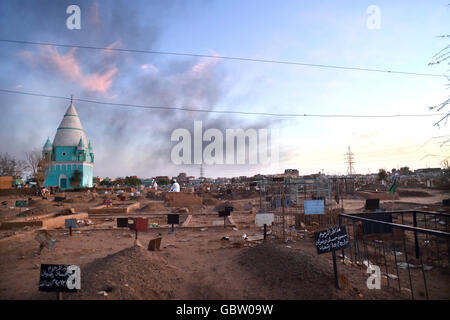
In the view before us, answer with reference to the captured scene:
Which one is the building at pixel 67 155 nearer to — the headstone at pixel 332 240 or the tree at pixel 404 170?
the headstone at pixel 332 240

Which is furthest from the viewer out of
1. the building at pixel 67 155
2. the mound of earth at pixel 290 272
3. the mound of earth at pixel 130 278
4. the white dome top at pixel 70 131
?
the white dome top at pixel 70 131

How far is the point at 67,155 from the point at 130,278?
2368 inches

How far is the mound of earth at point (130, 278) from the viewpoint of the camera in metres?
4.67

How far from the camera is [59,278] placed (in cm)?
390

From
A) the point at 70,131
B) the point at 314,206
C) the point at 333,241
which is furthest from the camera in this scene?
the point at 70,131

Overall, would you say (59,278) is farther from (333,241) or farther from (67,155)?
(67,155)

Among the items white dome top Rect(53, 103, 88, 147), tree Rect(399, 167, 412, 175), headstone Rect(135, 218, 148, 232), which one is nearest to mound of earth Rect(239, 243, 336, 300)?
headstone Rect(135, 218, 148, 232)

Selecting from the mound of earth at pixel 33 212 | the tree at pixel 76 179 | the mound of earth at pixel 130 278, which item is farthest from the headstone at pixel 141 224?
the tree at pixel 76 179

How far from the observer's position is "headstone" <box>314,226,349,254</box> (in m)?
4.73

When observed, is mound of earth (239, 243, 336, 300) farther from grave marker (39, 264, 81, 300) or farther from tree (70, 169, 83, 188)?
tree (70, 169, 83, 188)

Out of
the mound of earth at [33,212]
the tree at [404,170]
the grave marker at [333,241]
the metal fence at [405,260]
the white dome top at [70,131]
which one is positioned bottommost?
the mound of earth at [33,212]

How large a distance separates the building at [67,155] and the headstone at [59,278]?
57.6 meters

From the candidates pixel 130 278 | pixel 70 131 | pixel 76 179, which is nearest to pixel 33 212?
pixel 130 278
